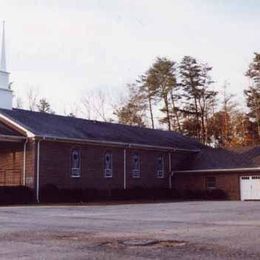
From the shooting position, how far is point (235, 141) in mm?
63250

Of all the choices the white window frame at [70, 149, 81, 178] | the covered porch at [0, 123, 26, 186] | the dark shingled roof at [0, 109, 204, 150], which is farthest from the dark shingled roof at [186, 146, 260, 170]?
the covered porch at [0, 123, 26, 186]

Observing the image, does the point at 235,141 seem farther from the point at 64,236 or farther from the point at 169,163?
the point at 64,236

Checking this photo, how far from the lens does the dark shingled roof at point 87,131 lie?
1433 inches

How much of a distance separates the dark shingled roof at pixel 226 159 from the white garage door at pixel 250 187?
0.96 m

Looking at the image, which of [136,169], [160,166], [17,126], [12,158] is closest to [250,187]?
[160,166]

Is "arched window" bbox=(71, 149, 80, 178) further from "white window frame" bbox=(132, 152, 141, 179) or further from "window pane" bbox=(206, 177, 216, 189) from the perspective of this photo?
"window pane" bbox=(206, 177, 216, 189)

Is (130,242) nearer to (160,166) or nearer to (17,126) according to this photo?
(17,126)

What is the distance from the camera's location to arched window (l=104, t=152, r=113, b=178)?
39.7 m

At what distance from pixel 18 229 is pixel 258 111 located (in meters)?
51.2

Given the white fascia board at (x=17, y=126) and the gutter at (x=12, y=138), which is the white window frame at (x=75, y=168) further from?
the gutter at (x=12, y=138)

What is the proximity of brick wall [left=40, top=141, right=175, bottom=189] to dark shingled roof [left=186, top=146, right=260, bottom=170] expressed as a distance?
9.33 feet

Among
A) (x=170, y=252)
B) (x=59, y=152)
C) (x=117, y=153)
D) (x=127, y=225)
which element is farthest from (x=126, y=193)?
(x=170, y=252)

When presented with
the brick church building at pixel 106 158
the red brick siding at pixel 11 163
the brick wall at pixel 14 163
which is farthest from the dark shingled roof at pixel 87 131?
the red brick siding at pixel 11 163

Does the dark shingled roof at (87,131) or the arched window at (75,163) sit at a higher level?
the dark shingled roof at (87,131)
